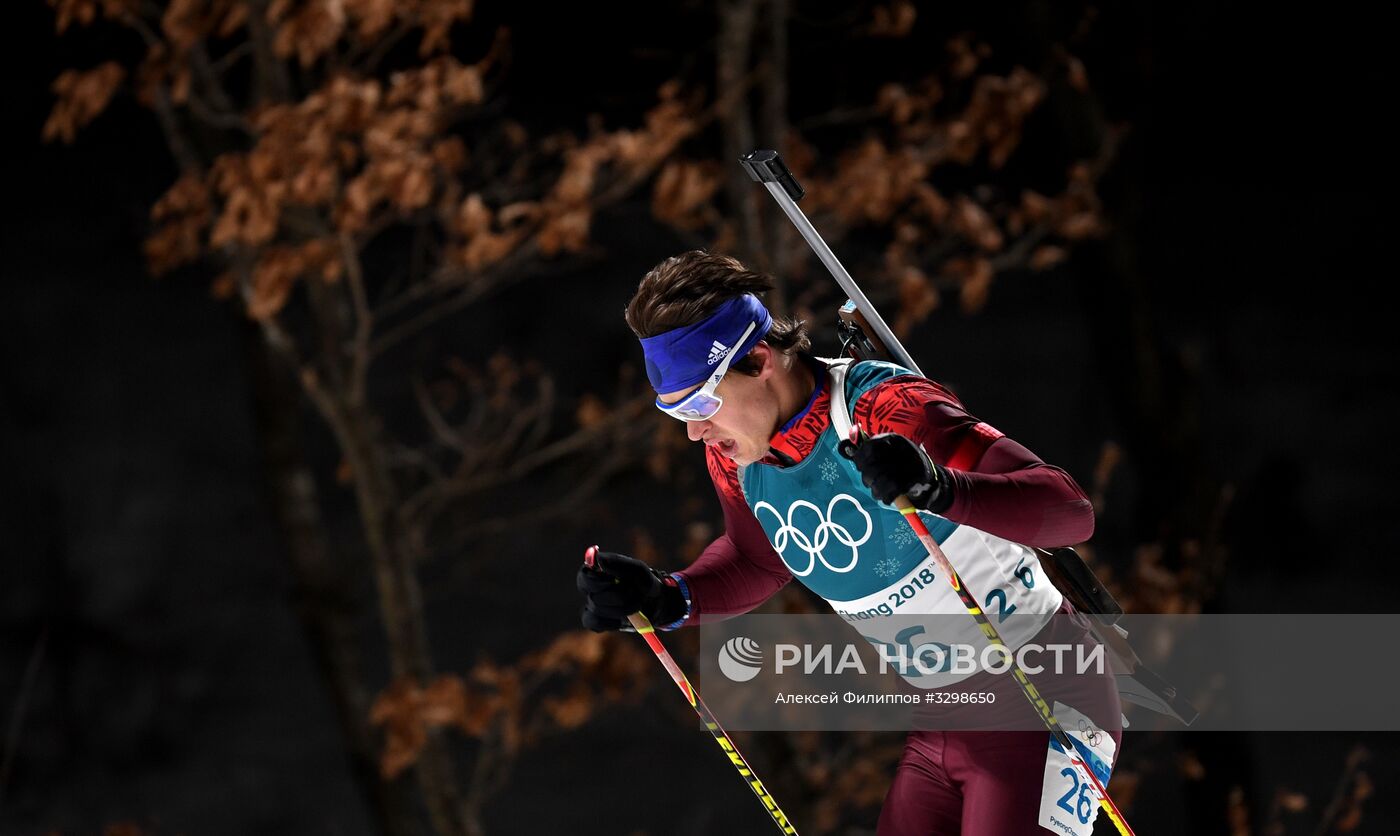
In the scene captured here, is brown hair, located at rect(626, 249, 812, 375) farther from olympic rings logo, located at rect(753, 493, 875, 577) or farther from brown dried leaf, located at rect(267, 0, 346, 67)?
brown dried leaf, located at rect(267, 0, 346, 67)

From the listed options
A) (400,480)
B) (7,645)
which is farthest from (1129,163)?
(7,645)

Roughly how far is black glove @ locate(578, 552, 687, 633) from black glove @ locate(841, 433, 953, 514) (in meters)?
0.47

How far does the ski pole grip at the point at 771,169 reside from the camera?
2066 mm

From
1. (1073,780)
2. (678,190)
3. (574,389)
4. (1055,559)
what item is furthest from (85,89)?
(1073,780)

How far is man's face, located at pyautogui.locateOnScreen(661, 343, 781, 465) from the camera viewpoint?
76.5 inches

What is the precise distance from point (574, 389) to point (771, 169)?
13.4 feet

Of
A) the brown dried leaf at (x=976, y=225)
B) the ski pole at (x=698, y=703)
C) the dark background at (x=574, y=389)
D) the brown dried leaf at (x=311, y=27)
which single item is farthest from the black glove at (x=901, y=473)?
the dark background at (x=574, y=389)

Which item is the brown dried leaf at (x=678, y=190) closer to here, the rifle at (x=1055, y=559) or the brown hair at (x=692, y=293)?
the rifle at (x=1055, y=559)

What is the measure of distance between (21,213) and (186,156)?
129 cm

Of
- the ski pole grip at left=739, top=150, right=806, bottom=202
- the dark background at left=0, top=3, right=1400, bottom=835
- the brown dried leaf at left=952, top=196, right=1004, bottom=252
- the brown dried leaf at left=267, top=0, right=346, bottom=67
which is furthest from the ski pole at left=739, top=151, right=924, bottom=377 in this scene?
the dark background at left=0, top=3, right=1400, bottom=835

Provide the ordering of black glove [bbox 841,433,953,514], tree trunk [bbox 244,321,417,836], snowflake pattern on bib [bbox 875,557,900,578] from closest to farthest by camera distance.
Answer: black glove [bbox 841,433,953,514] < snowflake pattern on bib [bbox 875,557,900,578] < tree trunk [bbox 244,321,417,836]

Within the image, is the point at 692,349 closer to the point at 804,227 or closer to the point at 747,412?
the point at 747,412

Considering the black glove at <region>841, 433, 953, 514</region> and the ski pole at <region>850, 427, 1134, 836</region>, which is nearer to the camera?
the black glove at <region>841, 433, 953, 514</region>

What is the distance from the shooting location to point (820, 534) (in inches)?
78.9
